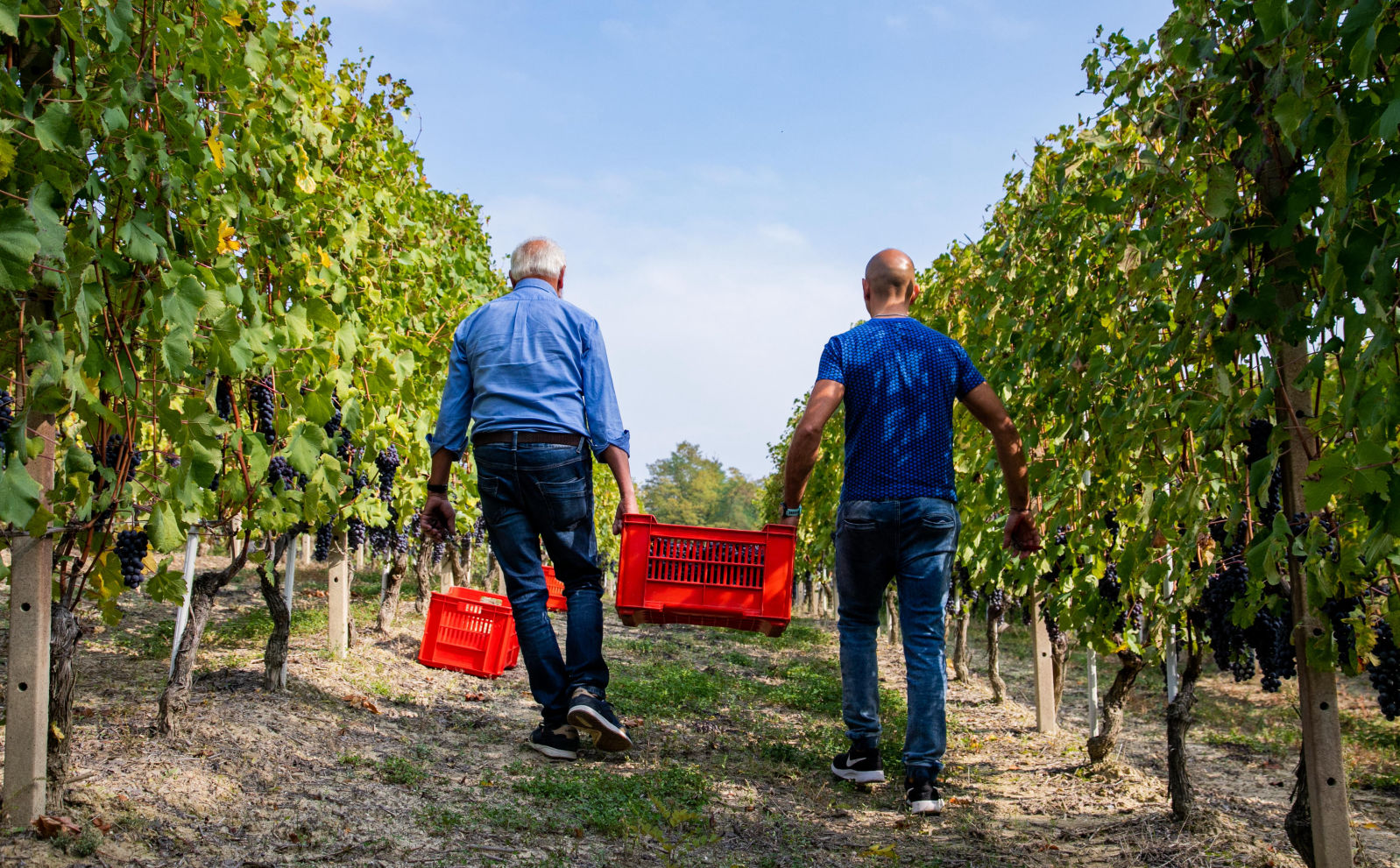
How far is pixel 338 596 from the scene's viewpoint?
6.04 m

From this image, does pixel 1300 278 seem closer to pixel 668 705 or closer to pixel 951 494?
pixel 951 494

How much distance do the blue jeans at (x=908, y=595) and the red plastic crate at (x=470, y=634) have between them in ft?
10.4

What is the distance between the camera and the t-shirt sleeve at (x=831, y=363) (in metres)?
3.44

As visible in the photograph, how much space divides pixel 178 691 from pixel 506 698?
2.20 metres

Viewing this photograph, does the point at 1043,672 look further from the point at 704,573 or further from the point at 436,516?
the point at 436,516

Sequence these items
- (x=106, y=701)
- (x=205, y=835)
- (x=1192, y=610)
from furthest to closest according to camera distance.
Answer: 1. (x=106, y=701)
2. (x=1192, y=610)
3. (x=205, y=835)

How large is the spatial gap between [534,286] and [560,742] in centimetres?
176

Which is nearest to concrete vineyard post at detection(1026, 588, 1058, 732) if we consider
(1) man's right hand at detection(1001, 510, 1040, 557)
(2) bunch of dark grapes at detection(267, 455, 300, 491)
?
(1) man's right hand at detection(1001, 510, 1040, 557)

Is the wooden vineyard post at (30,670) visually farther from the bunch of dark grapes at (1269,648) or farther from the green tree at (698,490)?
the green tree at (698,490)

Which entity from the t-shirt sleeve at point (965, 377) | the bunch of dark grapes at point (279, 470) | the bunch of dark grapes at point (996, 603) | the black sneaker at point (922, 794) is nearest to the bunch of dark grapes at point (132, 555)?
the bunch of dark grapes at point (279, 470)

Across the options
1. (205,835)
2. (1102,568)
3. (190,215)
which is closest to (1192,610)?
(1102,568)

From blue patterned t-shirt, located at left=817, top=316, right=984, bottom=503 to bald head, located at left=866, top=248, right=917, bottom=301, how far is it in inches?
5.0

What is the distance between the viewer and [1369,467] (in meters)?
1.46

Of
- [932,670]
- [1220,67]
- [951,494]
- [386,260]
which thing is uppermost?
[386,260]
